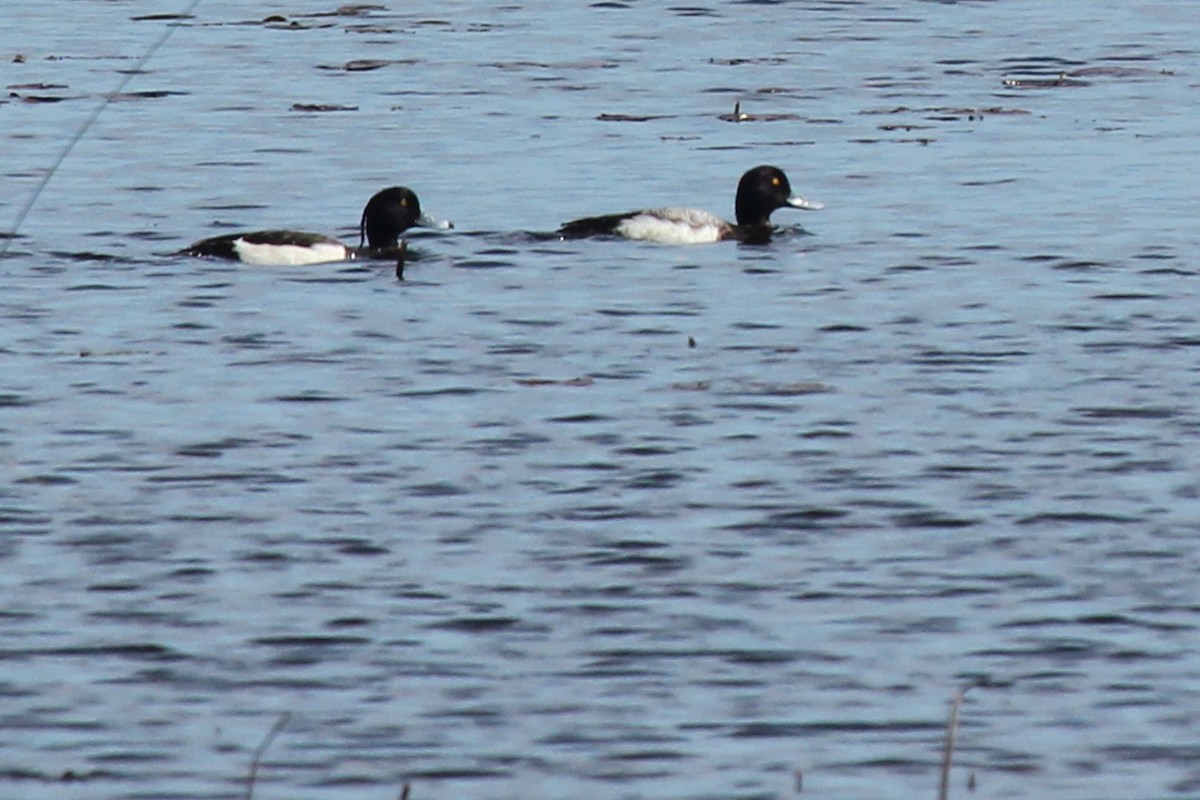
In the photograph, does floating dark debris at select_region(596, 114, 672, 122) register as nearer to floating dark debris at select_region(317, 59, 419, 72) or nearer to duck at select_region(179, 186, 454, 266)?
floating dark debris at select_region(317, 59, 419, 72)

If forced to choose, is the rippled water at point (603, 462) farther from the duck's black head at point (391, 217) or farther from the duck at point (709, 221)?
the duck's black head at point (391, 217)

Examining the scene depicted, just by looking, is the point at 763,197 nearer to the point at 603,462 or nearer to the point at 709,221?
the point at 709,221

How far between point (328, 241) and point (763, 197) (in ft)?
11.1

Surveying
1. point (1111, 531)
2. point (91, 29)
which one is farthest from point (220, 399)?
point (91, 29)

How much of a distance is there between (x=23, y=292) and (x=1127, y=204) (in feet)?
24.6

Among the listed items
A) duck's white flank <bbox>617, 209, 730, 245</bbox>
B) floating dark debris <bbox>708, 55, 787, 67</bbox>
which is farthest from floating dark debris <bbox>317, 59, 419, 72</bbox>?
duck's white flank <bbox>617, 209, 730, 245</bbox>

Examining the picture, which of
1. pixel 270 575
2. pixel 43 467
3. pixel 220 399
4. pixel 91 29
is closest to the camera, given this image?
pixel 270 575

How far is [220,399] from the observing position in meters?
14.1

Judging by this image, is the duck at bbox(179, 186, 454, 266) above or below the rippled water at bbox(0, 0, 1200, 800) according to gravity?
above

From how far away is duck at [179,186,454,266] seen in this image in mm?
18016

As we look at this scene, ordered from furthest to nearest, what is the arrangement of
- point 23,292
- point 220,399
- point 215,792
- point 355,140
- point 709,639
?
point 355,140 → point 23,292 → point 220,399 → point 709,639 → point 215,792

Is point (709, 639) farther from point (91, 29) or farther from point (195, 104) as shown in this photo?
point (91, 29)

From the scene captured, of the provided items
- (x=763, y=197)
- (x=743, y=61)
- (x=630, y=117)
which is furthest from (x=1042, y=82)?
(x=763, y=197)

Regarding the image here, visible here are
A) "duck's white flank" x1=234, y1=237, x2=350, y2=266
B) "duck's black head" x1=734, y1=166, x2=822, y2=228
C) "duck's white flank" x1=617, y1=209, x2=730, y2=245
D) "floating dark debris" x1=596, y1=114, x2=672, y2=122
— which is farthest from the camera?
"floating dark debris" x1=596, y1=114, x2=672, y2=122
